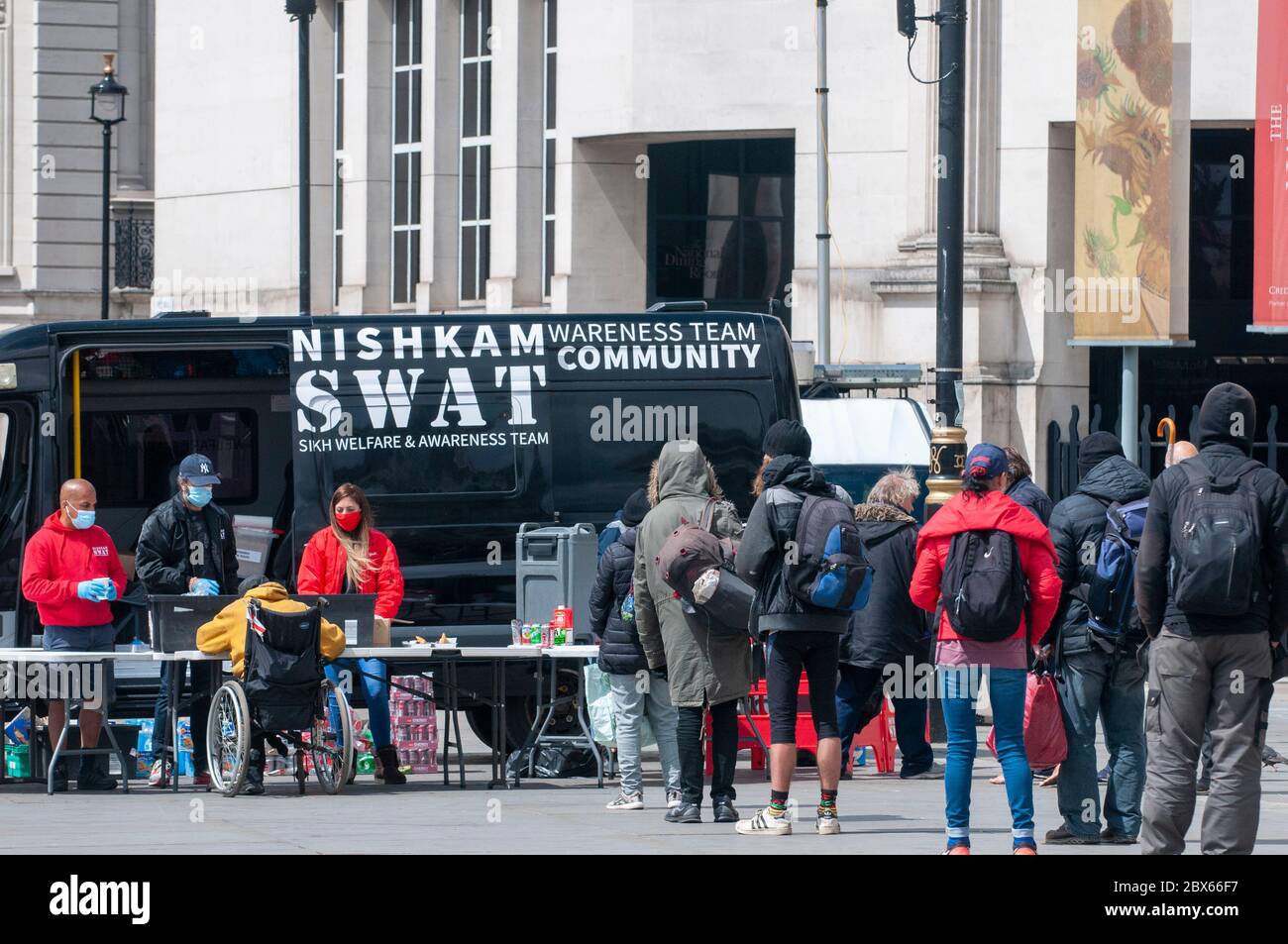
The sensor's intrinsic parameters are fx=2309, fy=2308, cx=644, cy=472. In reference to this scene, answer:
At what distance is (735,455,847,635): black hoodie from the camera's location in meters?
10.8

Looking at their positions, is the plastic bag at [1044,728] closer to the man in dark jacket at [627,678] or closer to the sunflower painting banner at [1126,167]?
the man in dark jacket at [627,678]

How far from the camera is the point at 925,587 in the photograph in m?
9.91

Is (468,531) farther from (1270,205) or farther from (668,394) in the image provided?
(1270,205)

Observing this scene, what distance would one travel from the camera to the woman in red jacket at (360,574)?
44.3ft

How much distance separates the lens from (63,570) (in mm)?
13289

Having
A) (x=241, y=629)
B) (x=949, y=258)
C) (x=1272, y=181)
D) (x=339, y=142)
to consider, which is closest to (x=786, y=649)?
(x=241, y=629)

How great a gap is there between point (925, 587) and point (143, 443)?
7118 mm

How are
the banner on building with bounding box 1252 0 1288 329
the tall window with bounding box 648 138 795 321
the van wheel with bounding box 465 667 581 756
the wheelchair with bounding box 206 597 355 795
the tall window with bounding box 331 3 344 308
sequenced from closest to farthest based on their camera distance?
the wheelchair with bounding box 206 597 355 795 → the van wheel with bounding box 465 667 581 756 → the banner on building with bounding box 1252 0 1288 329 → the tall window with bounding box 648 138 795 321 → the tall window with bounding box 331 3 344 308

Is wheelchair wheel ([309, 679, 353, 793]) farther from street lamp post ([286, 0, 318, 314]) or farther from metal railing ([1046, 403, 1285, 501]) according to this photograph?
metal railing ([1046, 403, 1285, 501])

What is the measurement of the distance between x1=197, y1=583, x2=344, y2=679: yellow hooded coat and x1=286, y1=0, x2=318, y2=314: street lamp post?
12109mm

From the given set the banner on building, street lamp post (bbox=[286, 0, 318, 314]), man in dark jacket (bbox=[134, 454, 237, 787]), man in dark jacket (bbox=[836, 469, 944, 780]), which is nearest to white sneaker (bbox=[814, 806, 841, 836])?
man in dark jacket (bbox=[836, 469, 944, 780])

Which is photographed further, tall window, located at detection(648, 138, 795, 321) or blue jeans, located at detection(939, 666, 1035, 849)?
tall window, located at detection(648, 138, 795, 321)

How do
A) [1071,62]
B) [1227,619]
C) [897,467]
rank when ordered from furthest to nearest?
[1071,62] < [897,467] < [1227,619]
